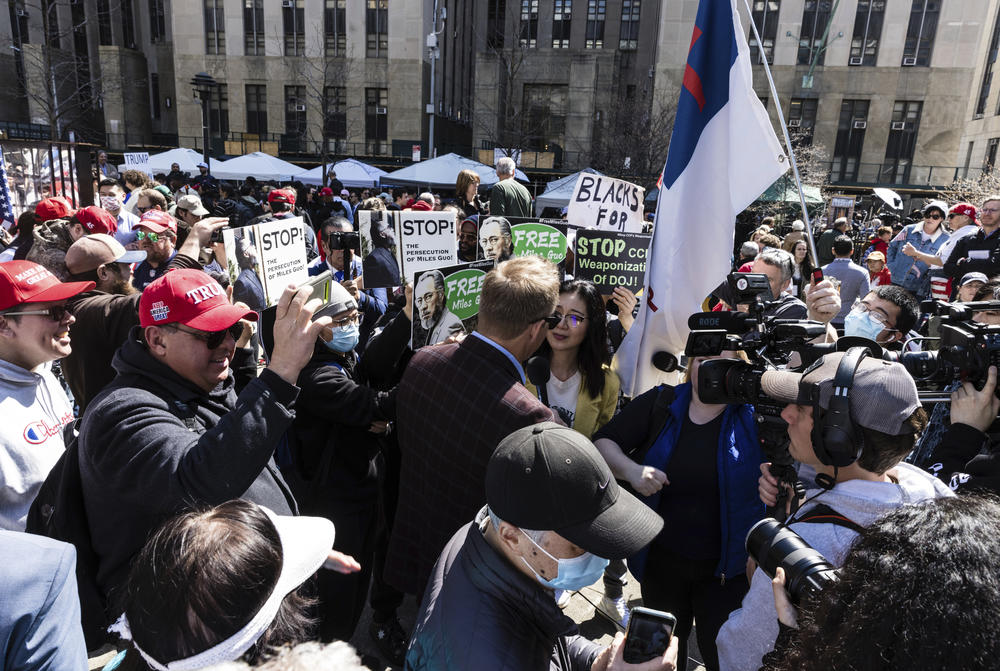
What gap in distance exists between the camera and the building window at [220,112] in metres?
37.8

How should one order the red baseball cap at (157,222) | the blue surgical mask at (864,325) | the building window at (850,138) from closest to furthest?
the blue surgical mask at (864,325) → the red baseball cap at (157,222) → the building window at (850,138)

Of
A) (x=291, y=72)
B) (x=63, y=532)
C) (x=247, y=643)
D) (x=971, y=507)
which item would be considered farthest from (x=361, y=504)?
(x=291, y=72)

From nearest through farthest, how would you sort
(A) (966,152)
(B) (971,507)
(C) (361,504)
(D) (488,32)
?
(B) (971,507), (C) (361,504), (A) (966,152), (D) (488,32)

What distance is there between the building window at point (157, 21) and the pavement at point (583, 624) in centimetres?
4897

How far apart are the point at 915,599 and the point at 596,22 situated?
4491 centimetres

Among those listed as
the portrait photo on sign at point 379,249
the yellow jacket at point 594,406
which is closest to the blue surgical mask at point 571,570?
the yellow jacket at point 594,406

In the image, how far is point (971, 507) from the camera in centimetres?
114

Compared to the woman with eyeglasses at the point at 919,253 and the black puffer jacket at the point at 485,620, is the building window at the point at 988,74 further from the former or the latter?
the black puffer jacket at the point at 485,620

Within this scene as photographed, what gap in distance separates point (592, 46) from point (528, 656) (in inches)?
1750

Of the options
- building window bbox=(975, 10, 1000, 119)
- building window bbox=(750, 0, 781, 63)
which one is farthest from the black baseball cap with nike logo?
building window bbox=(975, 10, 1000, 119)

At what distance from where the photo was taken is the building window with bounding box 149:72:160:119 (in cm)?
4159

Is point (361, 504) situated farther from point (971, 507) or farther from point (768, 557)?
point (971, 507)

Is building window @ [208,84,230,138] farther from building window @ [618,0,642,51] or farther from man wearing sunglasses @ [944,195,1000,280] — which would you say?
man wearing sunglasses @ [944,195,1000,280]

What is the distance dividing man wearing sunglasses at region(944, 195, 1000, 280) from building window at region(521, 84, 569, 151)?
3423cm
